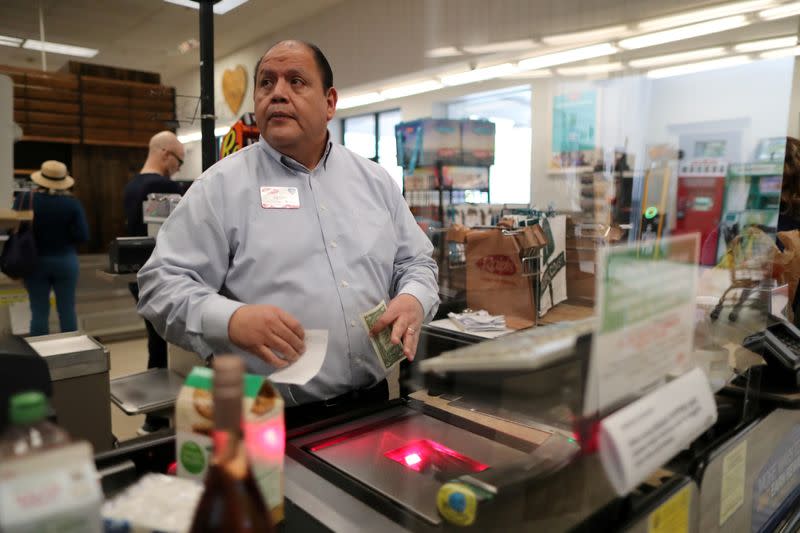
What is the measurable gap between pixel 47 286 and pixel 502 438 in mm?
4662

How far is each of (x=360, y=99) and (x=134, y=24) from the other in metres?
3.07

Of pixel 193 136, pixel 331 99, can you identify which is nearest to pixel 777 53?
pixel 331 99

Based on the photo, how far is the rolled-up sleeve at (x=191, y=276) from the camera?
1.18 meters

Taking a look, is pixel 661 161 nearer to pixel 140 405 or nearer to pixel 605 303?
pixel 605 303

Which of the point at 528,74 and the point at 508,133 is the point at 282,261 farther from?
the point at 508,133

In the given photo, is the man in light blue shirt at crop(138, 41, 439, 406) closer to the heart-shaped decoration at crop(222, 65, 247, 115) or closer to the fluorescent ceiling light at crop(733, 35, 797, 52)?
the fluorescent ceiling light at crop(733, 35, 797, 52)

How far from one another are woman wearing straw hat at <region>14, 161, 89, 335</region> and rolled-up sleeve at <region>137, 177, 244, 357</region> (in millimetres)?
3512

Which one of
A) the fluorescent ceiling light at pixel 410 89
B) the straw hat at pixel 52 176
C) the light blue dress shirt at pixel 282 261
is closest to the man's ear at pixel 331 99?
the light blue dress shirt at pixel 282 261

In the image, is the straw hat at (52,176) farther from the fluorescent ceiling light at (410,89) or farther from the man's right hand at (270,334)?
the fluorescent ceiling light at (410,89)

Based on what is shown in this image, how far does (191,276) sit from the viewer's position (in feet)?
4.33

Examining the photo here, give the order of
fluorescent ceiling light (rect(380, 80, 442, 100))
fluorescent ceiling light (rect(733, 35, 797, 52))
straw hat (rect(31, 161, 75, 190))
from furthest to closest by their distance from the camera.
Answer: fluorescent ceiling light (rect(380, 80, 442, 100))
straw hat (rect(31, 161, 75, 190))
fluorescent ceiling light (rect(733, 35, 797, 52))

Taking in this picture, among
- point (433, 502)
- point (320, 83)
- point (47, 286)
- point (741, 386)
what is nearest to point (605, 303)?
point (433, 502)

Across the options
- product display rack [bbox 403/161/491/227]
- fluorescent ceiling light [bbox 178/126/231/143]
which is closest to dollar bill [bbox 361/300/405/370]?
product display rack [bbox 403/161/491/227]

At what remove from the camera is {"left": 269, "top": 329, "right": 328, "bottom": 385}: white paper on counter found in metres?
0.94
